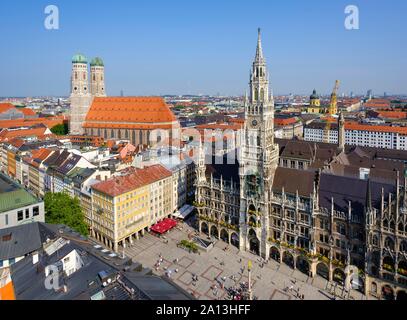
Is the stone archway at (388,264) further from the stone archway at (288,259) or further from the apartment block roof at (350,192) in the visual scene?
the stone archway at (288,259)

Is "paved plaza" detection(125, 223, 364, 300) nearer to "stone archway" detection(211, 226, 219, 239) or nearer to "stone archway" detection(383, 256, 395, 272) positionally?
"stone archway" detection(211, 226, 219, 239)

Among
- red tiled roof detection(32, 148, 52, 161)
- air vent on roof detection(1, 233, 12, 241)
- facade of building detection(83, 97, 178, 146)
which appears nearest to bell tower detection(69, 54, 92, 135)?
facade of building detection(83, 97, 178, 146)

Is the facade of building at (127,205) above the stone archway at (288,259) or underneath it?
above

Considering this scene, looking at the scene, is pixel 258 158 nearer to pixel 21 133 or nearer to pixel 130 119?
pixel 130 119

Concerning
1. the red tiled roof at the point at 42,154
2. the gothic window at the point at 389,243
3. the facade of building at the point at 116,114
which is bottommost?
the gothic window at the point at 389,243

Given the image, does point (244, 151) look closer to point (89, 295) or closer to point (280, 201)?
point (280, 201)

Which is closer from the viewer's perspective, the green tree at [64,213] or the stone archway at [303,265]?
the stone archway at [303,265]

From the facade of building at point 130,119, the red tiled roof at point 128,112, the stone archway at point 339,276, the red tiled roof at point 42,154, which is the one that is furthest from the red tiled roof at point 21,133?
the stone archway at point 339,276
